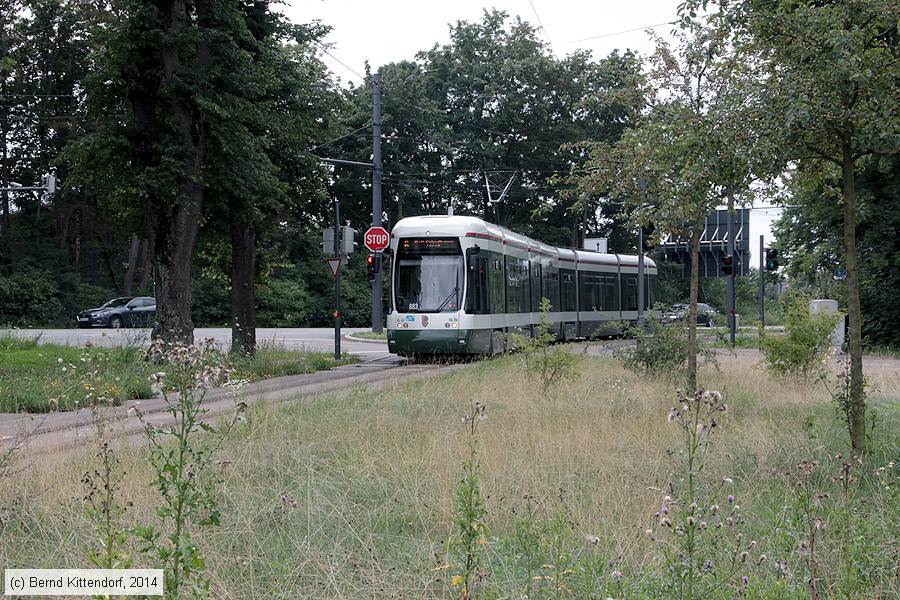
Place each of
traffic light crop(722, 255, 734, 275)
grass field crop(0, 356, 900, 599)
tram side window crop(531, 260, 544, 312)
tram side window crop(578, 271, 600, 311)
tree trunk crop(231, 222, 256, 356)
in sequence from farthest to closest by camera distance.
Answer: tram side window crop(578, 271, 600, 311), tram side window crop(531, 260, 544, 312), traffic light crop(722, 255, 734, 275), tree trunk crop(231, 222, 256, 356), grass field crop(0, 356, 900, 599)

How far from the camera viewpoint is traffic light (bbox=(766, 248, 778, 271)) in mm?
30000

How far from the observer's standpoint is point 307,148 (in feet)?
77.3

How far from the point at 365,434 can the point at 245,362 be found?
419 inches

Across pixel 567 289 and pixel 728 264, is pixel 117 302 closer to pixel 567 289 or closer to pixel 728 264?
pixel 567 289

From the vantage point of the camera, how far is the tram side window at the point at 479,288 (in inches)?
850

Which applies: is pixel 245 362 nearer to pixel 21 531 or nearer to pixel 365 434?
pixel 365 434

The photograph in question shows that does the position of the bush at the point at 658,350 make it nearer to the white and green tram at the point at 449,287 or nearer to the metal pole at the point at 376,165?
the white and green tram at the point at 449,287

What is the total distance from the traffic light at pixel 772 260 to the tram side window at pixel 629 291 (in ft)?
26.8

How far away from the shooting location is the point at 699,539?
203 inches

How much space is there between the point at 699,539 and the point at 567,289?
89.4ft

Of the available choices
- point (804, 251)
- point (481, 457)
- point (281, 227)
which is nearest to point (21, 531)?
point (481, 457)

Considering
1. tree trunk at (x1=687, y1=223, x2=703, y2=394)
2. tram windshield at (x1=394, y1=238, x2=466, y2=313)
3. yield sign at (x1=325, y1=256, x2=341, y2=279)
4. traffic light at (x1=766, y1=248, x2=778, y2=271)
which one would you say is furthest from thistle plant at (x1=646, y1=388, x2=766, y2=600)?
traffic light at (x1=766, y1=248, x2=778, y2=271)

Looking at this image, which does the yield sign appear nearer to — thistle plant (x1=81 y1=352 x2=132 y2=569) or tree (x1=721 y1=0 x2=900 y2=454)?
tree (x1=721 y1=0 x2=900 y2=454)

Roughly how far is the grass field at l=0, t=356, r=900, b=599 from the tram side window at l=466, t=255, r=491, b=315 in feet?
34.9
